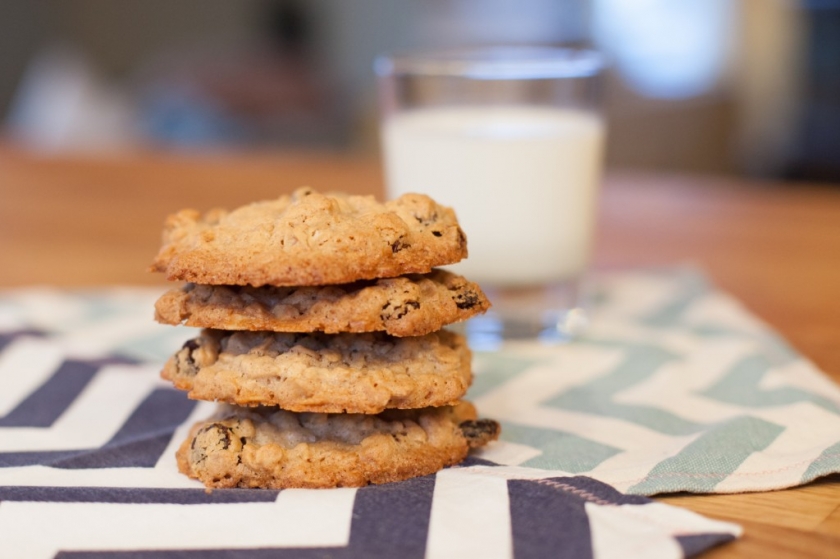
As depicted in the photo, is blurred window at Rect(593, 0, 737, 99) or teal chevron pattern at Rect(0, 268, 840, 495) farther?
blurred window at Rect(593, 0, 737, 99)

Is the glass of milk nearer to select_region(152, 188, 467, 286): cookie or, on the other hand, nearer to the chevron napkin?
the chevron napkin

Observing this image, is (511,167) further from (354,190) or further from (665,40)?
(665,40)

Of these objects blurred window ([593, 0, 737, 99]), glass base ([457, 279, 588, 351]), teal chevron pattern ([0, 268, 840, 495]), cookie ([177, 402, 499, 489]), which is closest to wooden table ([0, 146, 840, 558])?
teal chevron pattern ([0, 268, 840, 495])

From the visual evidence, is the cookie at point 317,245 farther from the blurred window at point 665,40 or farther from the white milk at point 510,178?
the blurred window at point 665,40

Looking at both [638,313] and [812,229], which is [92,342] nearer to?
[638,313]

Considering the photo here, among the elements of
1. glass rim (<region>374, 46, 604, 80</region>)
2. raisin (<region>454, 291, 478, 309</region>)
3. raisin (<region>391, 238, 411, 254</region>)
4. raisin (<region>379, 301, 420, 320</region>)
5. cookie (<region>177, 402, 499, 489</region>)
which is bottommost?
cookie (<region>177, 402, 499, 489</region>)

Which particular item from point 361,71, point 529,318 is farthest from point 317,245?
point 361,71

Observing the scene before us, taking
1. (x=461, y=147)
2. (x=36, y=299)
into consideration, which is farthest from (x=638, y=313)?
(x=36, y=299)

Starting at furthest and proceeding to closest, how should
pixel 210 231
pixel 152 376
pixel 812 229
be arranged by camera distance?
pixel 812 229, pixel 152 376, pixel 210 231
